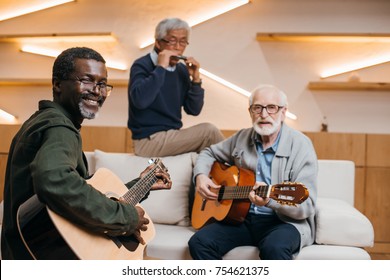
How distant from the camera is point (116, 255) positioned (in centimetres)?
137

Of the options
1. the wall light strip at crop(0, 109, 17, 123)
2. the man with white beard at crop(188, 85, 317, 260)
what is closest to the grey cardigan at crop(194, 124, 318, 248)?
the man with white beard at crop(188, 85, 317, 260)

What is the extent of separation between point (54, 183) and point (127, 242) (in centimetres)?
37

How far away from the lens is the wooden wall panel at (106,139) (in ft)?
12.0

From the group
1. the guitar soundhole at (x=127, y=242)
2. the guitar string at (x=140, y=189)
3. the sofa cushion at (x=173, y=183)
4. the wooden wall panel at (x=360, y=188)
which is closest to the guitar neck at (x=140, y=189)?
the guitar string at (x=140, y=189)

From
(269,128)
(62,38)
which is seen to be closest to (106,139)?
(62,38)

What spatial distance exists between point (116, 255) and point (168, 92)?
151 centimetres

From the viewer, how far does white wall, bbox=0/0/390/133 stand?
3926mm

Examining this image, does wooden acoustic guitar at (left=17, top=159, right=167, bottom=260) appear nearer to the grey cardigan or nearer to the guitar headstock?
the guitar headstock

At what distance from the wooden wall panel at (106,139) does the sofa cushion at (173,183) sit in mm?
1019

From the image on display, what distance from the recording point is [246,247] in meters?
2.12

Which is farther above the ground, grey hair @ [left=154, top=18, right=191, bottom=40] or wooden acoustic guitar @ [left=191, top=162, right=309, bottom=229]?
grey hair @ [left=154, top=18, right=191, bottom=40]

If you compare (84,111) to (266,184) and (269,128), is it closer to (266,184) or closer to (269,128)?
(266,184)

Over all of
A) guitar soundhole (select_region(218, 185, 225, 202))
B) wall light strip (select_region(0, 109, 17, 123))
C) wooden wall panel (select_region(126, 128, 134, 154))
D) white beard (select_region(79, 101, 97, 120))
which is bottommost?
guitar soundhole (select_region(218, 185, 225, 202))

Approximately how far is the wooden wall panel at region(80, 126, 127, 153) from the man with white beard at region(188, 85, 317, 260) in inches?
54.1
